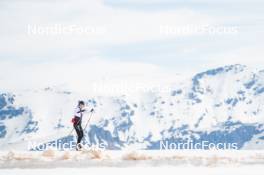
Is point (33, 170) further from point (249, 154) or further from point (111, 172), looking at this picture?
point (249, 154)

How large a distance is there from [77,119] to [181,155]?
7555 millimetres

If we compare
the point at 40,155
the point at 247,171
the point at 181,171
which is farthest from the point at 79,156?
the point at 247,171

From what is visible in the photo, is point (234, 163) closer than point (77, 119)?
Yes

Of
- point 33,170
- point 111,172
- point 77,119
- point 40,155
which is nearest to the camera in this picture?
point 111,172

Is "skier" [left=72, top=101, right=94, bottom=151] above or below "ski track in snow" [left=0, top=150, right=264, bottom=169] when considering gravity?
above

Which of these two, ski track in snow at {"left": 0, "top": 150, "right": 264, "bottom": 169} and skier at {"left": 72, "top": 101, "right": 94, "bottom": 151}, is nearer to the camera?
ski track in snow at {"left": 0, "top": 150, "right": 264, "bottom": 169}

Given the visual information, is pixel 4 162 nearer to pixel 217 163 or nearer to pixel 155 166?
pixel 155 166

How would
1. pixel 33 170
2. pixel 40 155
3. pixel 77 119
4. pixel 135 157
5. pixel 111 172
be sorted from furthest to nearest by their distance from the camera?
1. pixel 77 119
2. pixel 40 155
3. pixel 135 157
4. pixel 33 170
5. pixel 111 172

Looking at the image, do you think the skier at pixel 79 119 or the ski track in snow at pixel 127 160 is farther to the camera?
the skier at pixel 79 119

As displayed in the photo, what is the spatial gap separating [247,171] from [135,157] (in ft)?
20.4

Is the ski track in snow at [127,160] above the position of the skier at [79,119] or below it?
below

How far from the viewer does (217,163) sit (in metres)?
27.5

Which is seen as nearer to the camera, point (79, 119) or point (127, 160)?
point (127, 160)

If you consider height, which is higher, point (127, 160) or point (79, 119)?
point (79, 119)
